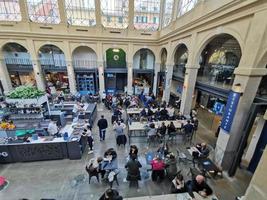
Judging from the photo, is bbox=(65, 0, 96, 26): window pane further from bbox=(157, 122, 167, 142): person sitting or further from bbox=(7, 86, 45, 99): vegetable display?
bbox=(157, 122, 167, 142): person sitting

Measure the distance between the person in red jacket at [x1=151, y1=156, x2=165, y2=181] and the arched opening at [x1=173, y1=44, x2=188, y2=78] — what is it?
380 inches

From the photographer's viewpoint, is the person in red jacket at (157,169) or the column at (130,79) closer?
the person in red jacket at (157,169)

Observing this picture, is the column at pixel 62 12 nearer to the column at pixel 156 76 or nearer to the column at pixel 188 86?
the column at pixel 156 76

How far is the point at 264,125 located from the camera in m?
5.92

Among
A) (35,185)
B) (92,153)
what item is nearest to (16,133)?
(35,185)

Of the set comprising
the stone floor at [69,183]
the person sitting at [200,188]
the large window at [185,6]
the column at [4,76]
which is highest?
the large window at [185,6]

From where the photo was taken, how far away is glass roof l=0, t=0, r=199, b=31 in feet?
46.2

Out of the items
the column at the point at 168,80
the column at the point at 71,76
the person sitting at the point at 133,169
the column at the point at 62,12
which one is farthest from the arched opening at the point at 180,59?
the column at the point at 62,12

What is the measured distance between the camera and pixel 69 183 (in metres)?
5.45

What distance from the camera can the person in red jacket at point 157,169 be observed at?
5.27 m

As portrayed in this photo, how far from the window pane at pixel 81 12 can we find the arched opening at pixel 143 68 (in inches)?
266

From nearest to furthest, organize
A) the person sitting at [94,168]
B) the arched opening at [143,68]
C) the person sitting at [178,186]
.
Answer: the person sitting at [178,186], the person sitting at [94,168], the arched opening at [143,68]

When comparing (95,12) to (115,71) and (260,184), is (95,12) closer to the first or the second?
(115,71)

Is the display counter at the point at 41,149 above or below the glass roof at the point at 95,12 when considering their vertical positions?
below
